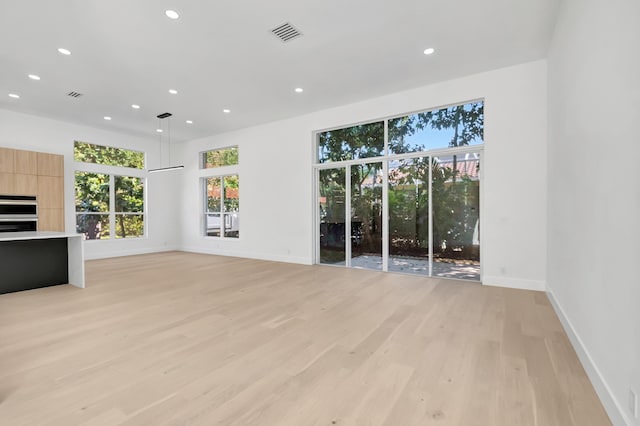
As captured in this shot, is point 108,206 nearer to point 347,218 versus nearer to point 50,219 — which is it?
point 50,219

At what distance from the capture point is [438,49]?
415 cm

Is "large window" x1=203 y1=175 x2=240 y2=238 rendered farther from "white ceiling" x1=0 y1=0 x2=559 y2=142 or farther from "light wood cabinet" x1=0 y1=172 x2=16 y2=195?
"light wood cabinet" x1=0 y1=172 x2=16 y2=195

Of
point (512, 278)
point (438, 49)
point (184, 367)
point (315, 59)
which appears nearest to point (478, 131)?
point (438, 49)

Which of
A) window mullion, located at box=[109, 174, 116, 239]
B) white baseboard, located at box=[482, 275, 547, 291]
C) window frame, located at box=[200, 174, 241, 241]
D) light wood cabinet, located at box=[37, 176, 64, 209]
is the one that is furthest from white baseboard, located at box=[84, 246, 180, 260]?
white baseboard, located at box=[482, 275, 547, 291]

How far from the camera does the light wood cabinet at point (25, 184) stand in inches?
237

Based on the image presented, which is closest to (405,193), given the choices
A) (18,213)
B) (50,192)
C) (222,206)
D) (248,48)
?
(248,48)

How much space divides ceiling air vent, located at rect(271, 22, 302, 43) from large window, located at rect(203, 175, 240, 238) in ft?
16.1

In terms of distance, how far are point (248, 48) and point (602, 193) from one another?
13.7ft

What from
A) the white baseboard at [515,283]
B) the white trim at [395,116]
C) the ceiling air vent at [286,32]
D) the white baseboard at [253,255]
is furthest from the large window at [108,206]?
the white baseboard at [515,283]

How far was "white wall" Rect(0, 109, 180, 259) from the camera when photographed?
21.7ft

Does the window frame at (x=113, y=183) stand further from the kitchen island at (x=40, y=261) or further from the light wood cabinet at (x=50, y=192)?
the kitchen island at (x=40, y=261)

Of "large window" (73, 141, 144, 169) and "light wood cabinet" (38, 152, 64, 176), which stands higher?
"large window" (73, 141, 144, 169)

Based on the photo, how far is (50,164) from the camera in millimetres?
6543

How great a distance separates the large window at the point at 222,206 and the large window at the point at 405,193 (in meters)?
A: 2.82
